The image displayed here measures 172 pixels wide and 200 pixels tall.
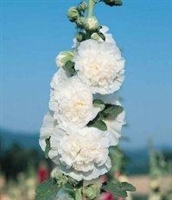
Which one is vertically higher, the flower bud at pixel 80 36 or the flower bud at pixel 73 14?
the flower bud at pixel 73 14

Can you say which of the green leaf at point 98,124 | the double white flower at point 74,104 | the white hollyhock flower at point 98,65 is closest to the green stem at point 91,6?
the white hollyhock flower at point 98,65

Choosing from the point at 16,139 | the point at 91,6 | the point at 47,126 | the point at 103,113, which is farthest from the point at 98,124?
the point at 16,139

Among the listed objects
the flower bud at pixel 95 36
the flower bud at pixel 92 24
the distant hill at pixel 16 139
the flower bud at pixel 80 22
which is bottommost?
the flower bud at pixel 95 36

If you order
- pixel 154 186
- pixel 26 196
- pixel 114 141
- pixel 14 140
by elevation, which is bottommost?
pixel 114 141

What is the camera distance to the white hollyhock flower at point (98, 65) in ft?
8.07

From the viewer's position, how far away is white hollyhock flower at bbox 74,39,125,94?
2.46 metres

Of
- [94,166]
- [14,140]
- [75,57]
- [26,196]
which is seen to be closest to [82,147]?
[94,166]

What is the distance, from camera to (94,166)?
2.50 meters

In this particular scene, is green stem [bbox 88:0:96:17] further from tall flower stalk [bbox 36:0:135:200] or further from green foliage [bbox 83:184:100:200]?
green foliage [bbox 83:184:100:200]

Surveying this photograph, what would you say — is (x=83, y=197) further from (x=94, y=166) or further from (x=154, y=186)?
(x=154, y=186)

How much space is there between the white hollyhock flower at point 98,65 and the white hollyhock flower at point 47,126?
0.16 metres

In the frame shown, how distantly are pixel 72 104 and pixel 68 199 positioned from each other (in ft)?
0.97

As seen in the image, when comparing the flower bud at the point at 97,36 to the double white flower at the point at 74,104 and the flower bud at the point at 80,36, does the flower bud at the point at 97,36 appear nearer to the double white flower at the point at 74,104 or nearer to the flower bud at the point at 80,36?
the flower bud at the point at 80,36

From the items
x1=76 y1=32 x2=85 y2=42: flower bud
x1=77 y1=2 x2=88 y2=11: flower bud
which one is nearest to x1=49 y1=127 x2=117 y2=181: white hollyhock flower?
x1=76 y1=32 x2=85 y2=42: flower bud
